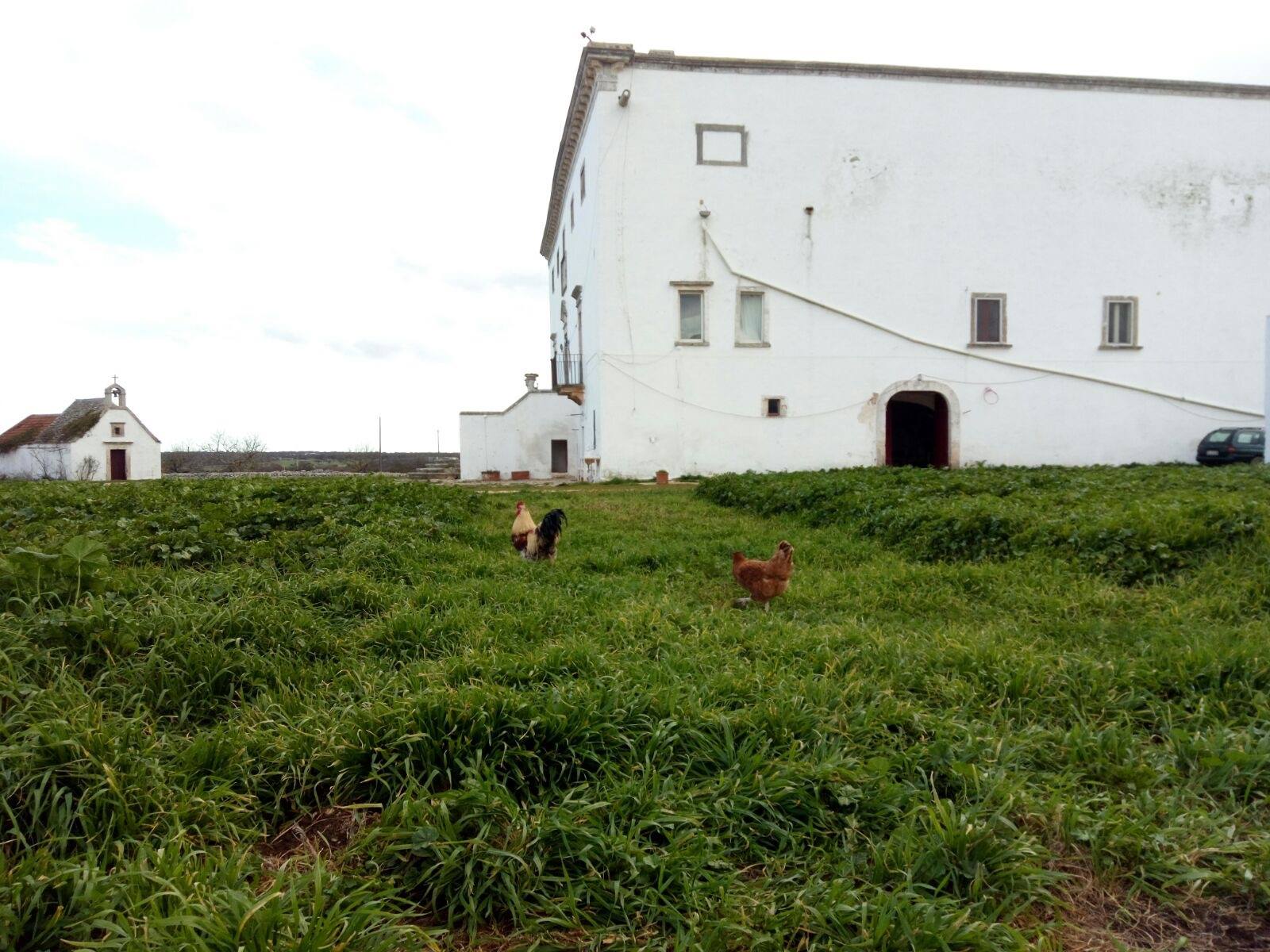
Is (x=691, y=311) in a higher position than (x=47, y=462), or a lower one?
higher

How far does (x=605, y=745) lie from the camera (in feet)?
9.12

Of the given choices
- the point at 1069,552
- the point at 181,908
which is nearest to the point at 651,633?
the point at 181,908

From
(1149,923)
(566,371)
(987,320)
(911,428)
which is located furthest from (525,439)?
(1149,923)

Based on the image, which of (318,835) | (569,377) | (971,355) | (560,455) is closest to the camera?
(318,835)

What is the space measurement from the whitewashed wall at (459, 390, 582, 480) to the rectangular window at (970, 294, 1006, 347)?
12.6 meters

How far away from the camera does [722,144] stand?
64.1 ft

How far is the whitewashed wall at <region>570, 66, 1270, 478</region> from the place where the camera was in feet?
64.2

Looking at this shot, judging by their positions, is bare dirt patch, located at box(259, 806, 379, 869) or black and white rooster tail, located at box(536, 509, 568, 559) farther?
black and white rooster tail, located at box(536, 509, 568, 559)

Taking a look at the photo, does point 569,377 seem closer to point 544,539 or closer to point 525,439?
point 525,439

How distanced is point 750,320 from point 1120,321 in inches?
413

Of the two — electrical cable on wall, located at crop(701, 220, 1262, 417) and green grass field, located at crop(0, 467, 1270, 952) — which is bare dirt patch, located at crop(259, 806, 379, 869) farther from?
electrical cable on wall, located at crop(701, 220, 1262, 417)

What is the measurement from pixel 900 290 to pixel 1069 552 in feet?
50.9

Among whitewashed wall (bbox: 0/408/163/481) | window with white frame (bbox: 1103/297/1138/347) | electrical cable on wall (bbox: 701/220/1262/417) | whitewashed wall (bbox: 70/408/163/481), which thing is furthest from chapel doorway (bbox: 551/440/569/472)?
whitewashed wall (bbox: 0/408/163/481)

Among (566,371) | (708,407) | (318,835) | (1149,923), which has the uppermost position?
(566,371)
